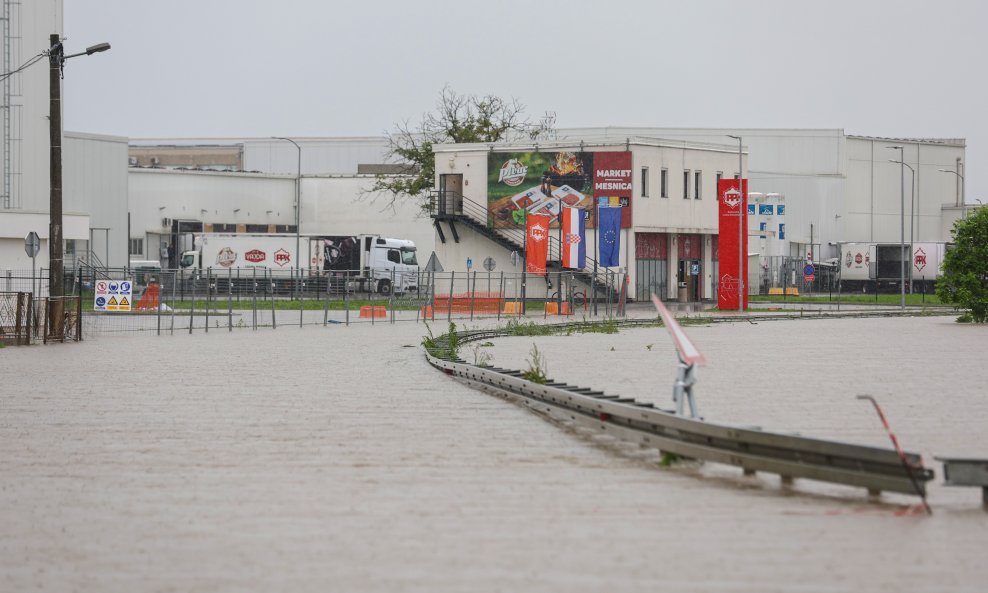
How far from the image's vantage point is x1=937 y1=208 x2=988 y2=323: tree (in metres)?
45.3

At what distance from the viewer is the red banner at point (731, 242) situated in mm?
62812

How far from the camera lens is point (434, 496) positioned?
1046 centimetres

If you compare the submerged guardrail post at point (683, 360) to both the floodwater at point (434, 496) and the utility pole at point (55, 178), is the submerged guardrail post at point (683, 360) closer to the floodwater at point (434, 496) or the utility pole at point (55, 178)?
the floodwater at point (434, 496)

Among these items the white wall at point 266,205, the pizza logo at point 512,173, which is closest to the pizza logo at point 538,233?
the pizza logo at point 512,173

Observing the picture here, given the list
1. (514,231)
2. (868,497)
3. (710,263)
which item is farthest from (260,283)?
(868,497)

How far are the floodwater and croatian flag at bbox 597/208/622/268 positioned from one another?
34231mm

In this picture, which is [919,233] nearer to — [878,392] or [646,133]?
[646,133]

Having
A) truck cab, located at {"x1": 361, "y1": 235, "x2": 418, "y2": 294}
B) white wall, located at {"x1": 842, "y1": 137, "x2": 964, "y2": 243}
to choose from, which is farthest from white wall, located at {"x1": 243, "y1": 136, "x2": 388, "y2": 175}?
white wall, located at {"x1": 842, "y1": 137, "x2": 964, "y2": 243}

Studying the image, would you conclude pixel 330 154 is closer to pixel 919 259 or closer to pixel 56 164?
pixel 919 259

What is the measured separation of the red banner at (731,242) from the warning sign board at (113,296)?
3094 centimetres

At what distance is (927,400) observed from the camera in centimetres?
1808

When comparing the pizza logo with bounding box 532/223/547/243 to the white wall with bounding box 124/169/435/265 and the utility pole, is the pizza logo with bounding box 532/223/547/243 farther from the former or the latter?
the white wall with bounding box 124/169/435/265

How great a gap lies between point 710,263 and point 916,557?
7214 centimetres

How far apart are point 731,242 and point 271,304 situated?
21.2 meters
